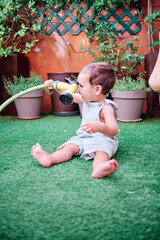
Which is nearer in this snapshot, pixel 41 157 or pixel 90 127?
pixel 90 127

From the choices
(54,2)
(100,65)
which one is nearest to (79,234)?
(100,65)

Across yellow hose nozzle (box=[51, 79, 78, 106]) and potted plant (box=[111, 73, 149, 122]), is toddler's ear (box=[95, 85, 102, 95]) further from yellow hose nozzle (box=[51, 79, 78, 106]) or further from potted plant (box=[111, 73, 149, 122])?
potted plant (box=[111, 73, 149, 122])

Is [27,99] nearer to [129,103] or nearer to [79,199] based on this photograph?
[129,103]

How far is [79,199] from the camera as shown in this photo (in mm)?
707

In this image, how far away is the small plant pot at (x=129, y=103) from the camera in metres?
1.96

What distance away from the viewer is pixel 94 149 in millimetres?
1041

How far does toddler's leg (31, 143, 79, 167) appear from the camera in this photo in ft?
3.20

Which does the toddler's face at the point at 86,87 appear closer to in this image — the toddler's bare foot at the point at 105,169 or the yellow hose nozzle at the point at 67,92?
the yellow hose nozzle at the point at 67,92

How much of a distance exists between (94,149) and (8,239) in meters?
0.58

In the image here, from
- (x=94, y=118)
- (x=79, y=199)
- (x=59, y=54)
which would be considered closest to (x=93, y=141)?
(x=94, y=118)

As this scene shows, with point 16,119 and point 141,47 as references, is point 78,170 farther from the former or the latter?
point 141,47

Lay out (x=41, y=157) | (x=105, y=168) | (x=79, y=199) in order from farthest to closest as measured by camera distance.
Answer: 1. (x=41, y=157)
2. (x=105, y=168)
3. (x=79, y=199)

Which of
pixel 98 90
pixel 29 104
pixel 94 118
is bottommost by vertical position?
pixel 29 104

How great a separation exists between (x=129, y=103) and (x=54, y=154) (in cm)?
116
